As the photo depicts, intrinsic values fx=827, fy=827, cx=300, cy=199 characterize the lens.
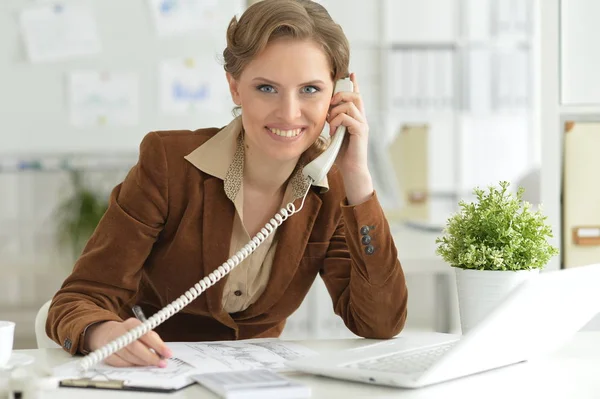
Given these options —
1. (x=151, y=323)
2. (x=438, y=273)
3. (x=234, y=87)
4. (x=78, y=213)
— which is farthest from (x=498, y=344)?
(x=78, y=213)

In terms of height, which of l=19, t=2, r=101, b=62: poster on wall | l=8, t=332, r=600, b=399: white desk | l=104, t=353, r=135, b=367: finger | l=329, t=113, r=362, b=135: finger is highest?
l=19, t=2, r=101, b=62: poster on wall

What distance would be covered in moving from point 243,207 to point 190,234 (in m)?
0.12

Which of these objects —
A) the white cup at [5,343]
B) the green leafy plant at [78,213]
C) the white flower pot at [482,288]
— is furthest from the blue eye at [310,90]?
the green leafy plant at [78,213]

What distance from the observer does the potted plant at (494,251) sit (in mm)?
1348

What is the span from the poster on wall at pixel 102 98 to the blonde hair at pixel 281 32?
2748 mm

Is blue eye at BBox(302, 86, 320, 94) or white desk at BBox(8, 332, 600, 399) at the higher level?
blue eye at BBox(302, 86, 320, 94)

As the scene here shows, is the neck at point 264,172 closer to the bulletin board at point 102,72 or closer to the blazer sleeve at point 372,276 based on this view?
the blazer sleeve at point 372,276

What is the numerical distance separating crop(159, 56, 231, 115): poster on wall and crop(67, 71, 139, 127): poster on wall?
6.0 inches

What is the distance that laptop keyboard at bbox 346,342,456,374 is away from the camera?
1116 mm

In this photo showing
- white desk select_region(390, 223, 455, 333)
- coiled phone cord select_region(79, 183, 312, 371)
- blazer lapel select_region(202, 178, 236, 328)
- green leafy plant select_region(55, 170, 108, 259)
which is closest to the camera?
coiled phone cord select_region(79, 183, 312, 371)

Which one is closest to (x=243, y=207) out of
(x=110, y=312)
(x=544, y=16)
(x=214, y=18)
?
(x=110, y=312)

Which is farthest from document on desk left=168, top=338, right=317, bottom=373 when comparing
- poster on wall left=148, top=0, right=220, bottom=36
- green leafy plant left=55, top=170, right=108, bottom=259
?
poster on wall left=148, top=0, right=220, bottom=36

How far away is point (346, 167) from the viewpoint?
4.92 ft

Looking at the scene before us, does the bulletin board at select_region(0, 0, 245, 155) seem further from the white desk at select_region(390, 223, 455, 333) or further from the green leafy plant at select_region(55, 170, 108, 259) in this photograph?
the white desk at select_region(390, 223, 455, 333)
